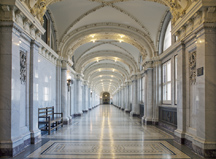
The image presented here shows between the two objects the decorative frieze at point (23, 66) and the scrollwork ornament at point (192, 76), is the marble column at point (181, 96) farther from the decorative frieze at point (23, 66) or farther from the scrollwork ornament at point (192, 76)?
the decorative frieze at point (23, 66)

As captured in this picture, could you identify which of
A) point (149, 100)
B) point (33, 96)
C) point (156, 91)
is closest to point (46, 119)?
point (33, 96)

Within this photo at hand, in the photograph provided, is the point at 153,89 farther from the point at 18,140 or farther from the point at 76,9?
the point at 18,140

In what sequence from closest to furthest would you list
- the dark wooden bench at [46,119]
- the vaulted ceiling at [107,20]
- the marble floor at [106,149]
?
the marble floor at [106,149] → the dark wooden bench at [46,119] → the vaulted ceiling at [107,20]

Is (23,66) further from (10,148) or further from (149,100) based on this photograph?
(149,100)

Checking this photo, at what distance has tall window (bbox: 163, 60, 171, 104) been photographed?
11094 millimetres

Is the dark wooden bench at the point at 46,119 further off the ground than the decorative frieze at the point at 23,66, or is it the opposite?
the decorative frieze at the point at 23,66

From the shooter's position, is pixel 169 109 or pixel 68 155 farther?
pixel 169 109

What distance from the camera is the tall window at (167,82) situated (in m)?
11.1

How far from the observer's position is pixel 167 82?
11391 mm

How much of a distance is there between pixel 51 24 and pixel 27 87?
5764mm

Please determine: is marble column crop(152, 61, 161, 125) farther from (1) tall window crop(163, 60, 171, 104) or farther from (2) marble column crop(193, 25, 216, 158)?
(2) marble column crop(193, 25, 216, 158)

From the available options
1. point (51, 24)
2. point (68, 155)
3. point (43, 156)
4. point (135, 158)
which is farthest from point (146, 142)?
point (51, 24)

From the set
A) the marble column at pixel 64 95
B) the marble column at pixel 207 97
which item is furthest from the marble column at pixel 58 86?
the marble column at pixel 207 97

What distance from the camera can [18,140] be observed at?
19.7 feet
